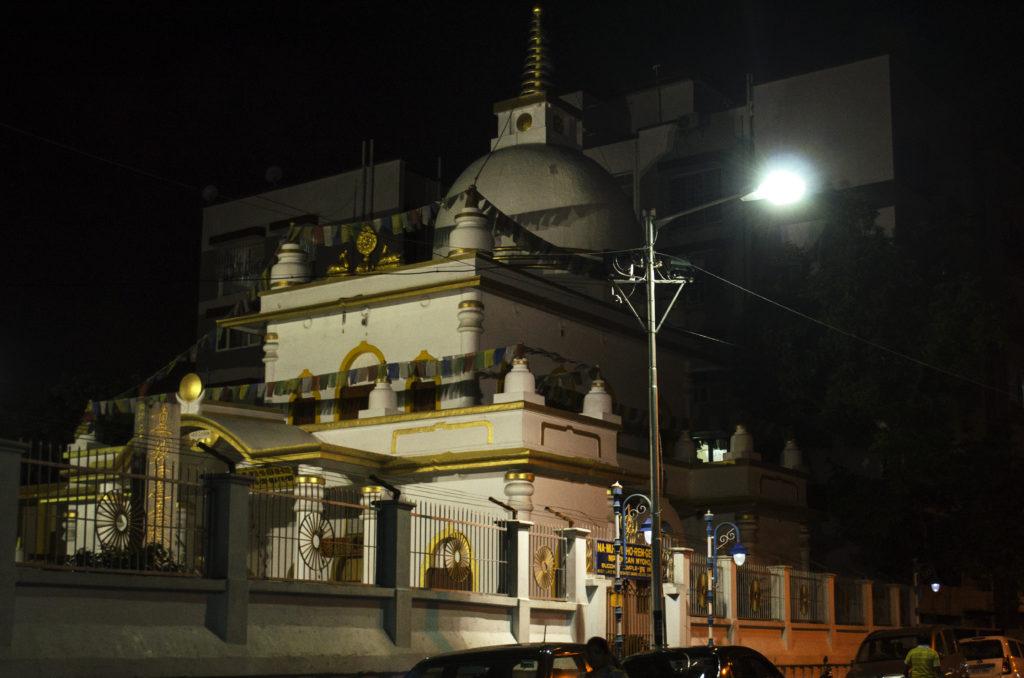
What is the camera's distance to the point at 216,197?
2434 inches

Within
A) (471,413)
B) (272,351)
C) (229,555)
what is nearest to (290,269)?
(272,351)

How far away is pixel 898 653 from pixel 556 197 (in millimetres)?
17946

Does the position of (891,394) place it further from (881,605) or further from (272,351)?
(272,351)

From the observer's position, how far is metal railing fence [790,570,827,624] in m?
28.5

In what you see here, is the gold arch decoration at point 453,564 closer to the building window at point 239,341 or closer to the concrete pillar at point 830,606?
the concrete pillar at point 830,606

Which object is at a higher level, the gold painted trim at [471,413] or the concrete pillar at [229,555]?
the gold painted trim at [471,413]

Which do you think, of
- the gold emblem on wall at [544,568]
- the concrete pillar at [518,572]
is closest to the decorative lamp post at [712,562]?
the gold emblem on wall at [544,568]

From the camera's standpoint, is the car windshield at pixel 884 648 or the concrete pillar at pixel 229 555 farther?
the car windshield at pixel 884 648

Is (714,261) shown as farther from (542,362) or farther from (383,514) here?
(383,514)

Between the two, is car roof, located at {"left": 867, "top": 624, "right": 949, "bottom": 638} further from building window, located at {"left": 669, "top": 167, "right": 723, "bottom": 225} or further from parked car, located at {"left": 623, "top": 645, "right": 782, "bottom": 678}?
building window, located at {"left": 669, "top": 167, "right": 723, "bottom": 225}

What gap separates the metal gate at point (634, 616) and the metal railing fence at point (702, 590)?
1.15 metres

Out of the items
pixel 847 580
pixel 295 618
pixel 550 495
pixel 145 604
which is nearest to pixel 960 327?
pixel 847 580

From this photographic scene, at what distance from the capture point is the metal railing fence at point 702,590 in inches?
966

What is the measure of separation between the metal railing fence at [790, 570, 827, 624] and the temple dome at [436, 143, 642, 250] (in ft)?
36.6
